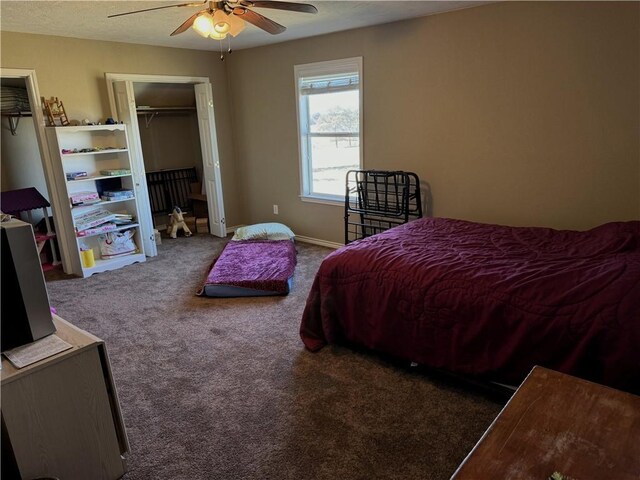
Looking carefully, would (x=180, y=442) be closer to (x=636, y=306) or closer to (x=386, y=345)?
(x=386, y=345)

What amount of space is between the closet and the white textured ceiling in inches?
49.3

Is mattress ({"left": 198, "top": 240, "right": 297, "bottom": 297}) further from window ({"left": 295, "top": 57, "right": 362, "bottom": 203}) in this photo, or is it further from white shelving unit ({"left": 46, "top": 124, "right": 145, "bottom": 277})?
white shelving unit ({"left": 46, "top": 124, "right": 145, "bottom": 277})

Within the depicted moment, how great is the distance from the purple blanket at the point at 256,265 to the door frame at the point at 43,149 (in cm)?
160

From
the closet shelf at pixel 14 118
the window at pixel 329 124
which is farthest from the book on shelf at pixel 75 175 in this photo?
the window at pixel 329 124

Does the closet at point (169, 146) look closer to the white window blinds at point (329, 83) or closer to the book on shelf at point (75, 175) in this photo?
the book on shelf at point (75, 175)

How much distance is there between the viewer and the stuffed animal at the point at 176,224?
574 cm

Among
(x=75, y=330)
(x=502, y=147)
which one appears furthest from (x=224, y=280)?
(x=502, y=147)

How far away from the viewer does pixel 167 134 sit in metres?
6.15

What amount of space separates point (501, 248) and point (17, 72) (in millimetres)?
4382

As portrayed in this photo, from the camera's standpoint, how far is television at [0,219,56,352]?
1560 millimetres

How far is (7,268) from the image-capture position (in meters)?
1.56

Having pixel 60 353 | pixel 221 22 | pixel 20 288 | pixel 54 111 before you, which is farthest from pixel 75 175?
pixel 60 353

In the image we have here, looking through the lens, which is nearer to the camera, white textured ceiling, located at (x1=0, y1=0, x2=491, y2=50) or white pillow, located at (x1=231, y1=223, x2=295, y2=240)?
white textured ceiling, located at (x1=0, y1=0, x2=491, y2=50)

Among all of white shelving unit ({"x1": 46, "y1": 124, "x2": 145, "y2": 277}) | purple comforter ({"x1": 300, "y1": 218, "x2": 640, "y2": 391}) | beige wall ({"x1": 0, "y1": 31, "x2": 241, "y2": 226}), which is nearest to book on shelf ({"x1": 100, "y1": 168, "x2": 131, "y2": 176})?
white shelving unit ({"x1": 46, "y1": 124, "x2": 145, "y2": 277})
